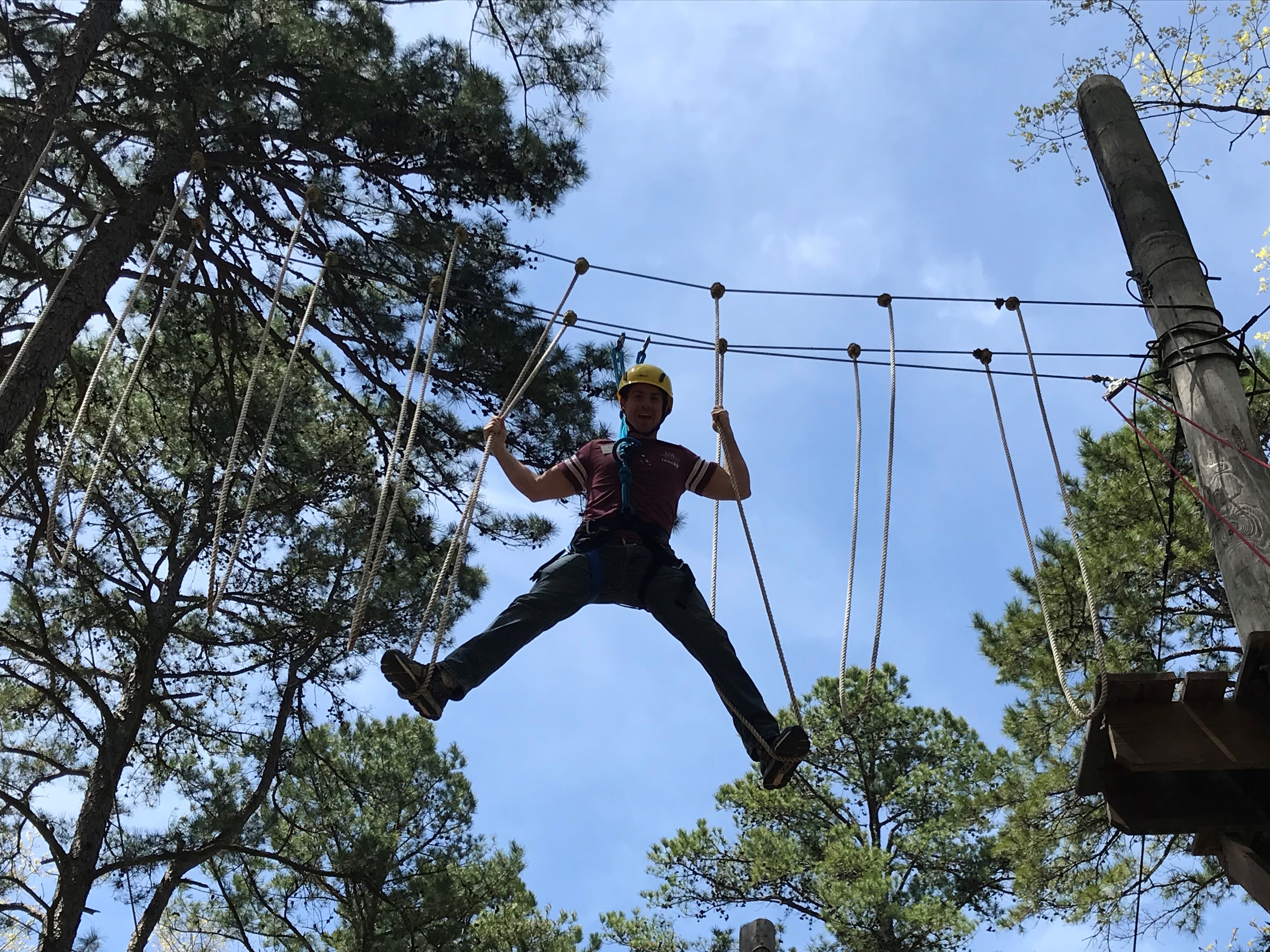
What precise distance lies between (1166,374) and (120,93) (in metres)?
5.15

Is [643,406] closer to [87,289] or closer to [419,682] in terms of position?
[419,682]

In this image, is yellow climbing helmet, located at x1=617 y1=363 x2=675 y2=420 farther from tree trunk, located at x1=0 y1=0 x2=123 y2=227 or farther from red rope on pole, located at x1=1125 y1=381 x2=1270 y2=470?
tree trunk, located at x1=0 y1=0 x2=123 y2=227

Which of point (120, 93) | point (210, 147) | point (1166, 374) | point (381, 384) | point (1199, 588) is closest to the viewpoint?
point (1166, 374)

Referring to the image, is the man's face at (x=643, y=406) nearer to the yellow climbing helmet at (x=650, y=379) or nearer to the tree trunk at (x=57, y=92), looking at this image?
the yellow climbing helmet at (x=650, y=379)

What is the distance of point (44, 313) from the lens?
425 centimetres

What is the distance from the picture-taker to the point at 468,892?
855 centimetres

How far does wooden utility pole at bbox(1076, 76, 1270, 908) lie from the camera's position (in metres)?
2.84

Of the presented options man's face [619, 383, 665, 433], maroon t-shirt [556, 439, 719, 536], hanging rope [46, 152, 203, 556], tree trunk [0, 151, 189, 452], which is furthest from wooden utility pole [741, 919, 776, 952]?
tree trunk [0, 151, 189, 452]

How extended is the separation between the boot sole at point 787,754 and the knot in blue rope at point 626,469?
84cm

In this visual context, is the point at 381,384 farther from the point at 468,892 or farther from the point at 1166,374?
the point at 468,892

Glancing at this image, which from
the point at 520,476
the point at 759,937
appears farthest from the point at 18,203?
the point at 759,937

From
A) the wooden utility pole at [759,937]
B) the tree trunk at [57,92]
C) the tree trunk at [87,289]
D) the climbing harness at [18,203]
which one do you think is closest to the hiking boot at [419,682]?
the wooden utility pole at [759,937]

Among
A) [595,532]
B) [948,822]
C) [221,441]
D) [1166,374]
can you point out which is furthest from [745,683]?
[948,822]

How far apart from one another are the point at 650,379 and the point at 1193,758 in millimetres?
2033
